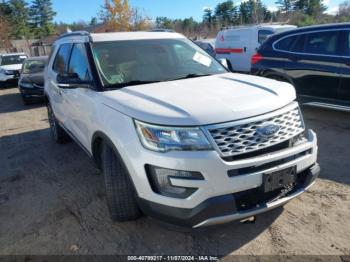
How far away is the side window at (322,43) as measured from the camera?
19.7 feet

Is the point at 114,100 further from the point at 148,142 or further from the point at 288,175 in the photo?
the point at 288,175

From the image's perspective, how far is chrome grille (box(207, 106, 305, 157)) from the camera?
98.2 inches

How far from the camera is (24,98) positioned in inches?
410

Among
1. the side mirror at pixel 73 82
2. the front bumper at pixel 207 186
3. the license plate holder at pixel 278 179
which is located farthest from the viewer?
the side mirror at pixel 73 82

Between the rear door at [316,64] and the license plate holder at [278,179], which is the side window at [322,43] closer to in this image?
the rear door at [316,64]

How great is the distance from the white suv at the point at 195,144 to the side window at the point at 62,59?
4.37 feet

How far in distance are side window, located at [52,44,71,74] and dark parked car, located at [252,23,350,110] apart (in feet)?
13.8

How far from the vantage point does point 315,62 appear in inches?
245

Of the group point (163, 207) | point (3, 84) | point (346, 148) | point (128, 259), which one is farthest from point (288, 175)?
point (3, 84)

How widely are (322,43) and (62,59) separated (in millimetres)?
4656

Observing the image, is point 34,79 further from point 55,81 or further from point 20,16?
point 20,16

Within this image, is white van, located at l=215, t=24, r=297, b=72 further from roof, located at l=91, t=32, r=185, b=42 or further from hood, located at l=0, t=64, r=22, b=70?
hood, located at l=0, t=64, r=22, b=70

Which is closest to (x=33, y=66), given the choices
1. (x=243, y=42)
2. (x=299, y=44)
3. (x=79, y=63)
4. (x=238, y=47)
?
(x=238, y=47)

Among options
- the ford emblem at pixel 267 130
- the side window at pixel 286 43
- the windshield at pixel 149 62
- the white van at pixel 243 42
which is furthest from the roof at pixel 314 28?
the white van at pixel 243 42
